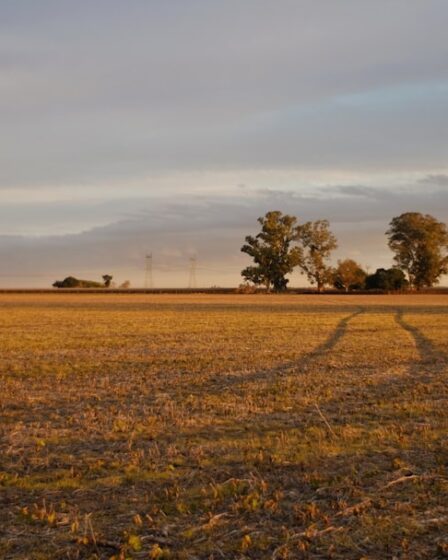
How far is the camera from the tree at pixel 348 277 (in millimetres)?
145625

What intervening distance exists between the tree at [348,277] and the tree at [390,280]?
5.72 m

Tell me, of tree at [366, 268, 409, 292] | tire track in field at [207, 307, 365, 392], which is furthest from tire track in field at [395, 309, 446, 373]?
tree at [366, 268, 409, 292]

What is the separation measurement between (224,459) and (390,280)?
131 metres

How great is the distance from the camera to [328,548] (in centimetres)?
702

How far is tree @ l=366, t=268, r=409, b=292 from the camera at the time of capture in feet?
448

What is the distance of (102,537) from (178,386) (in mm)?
10372

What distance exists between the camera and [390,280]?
→ 136750 millimetres

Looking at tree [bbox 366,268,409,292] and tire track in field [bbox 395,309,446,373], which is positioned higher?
tree [bbox 366,268,409,292]

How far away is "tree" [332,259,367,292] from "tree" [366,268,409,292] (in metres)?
5.72

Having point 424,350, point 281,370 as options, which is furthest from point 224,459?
point 424,350

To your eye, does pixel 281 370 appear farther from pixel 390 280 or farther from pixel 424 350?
pixel 390 280

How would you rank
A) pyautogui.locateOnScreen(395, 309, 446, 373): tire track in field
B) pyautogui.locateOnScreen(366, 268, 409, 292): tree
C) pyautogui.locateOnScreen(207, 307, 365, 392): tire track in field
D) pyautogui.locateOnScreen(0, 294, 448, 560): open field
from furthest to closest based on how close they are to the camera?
pyautogui.locateOnScreen(366, 268, 409, 292): tree, pyautogui.locateOnScreen(395, 309, 446, 373): tire track in field, pyautogui.locateOnScreen(207, 307, 365, 392): tire track in field, pyautogui.locateOnScreen(0, 294, 448, 560): open field

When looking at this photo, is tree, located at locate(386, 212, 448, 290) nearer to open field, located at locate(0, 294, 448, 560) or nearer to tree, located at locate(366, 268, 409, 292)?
tree, located at locate(366, 268, 409, 292)

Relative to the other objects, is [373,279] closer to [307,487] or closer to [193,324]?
[193,324]
